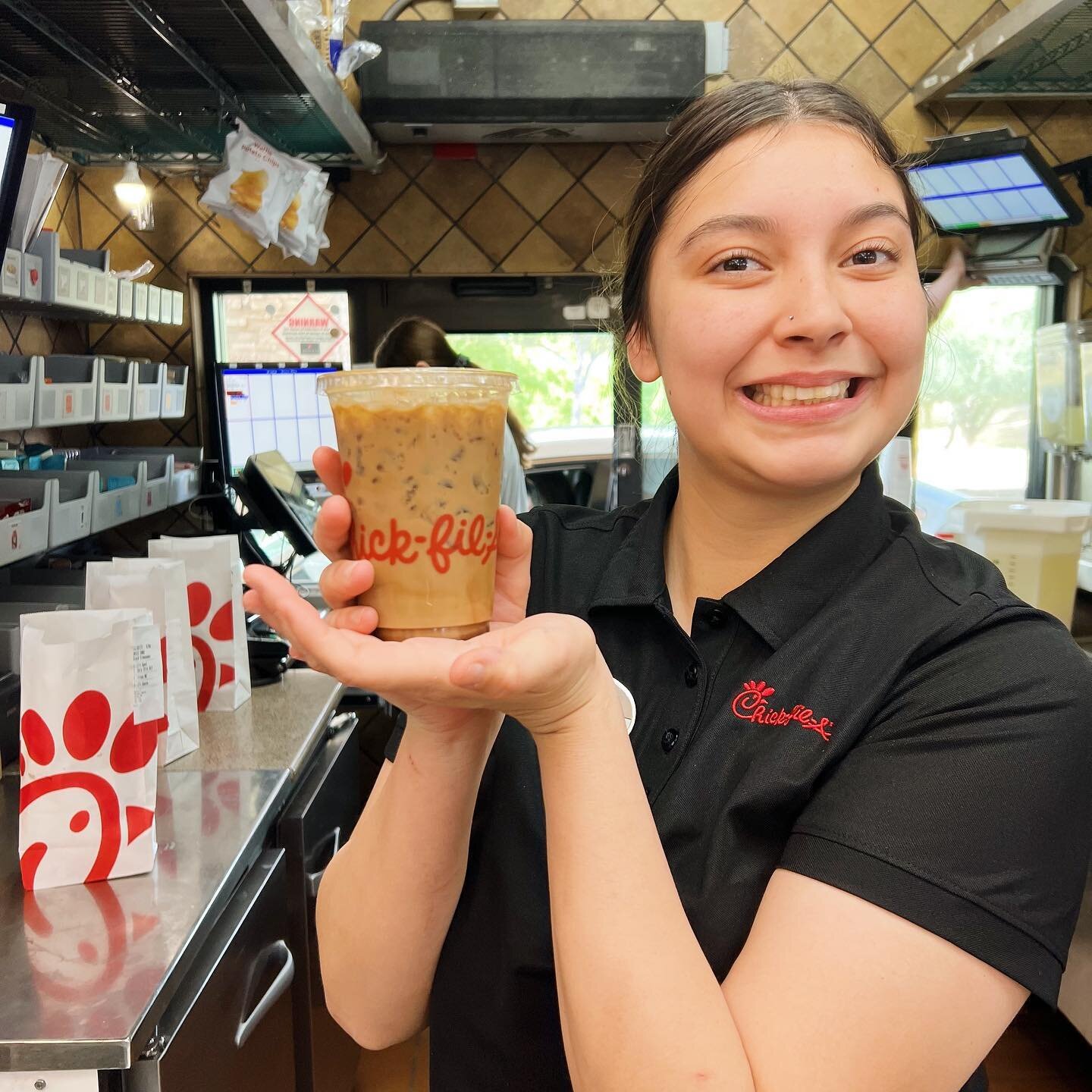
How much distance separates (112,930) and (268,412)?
109 inches

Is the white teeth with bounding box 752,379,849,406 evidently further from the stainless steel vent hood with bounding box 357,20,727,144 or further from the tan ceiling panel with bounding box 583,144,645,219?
the tan ceiling panel with bounding box 583,144,645,219

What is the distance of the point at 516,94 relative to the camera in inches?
123

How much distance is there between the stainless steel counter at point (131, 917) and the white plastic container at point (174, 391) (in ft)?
5.27

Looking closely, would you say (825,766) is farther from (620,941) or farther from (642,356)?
(642,356)

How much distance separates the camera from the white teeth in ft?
3.04

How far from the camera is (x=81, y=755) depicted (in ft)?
4.60

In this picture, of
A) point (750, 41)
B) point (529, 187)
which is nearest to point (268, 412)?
point (529, 187)

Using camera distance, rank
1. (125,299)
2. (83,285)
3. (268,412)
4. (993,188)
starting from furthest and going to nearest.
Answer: (268,412) → (993,188) → (125,299) → (83,285)

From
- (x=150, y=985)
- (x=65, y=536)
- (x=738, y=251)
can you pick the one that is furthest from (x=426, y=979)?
(x=65, y=536)

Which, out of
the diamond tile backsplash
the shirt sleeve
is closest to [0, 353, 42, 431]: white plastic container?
the diamond tile backsplash

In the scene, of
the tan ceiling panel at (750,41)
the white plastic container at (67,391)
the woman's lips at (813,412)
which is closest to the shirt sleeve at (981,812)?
the woman's lips at (813,412)

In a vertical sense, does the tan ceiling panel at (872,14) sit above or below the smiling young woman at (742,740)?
above

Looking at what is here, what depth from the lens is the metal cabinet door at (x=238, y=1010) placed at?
4.11 ft

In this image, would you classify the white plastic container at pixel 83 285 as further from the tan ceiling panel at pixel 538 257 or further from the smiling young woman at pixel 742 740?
the smiling young woman at pixel 742 740
